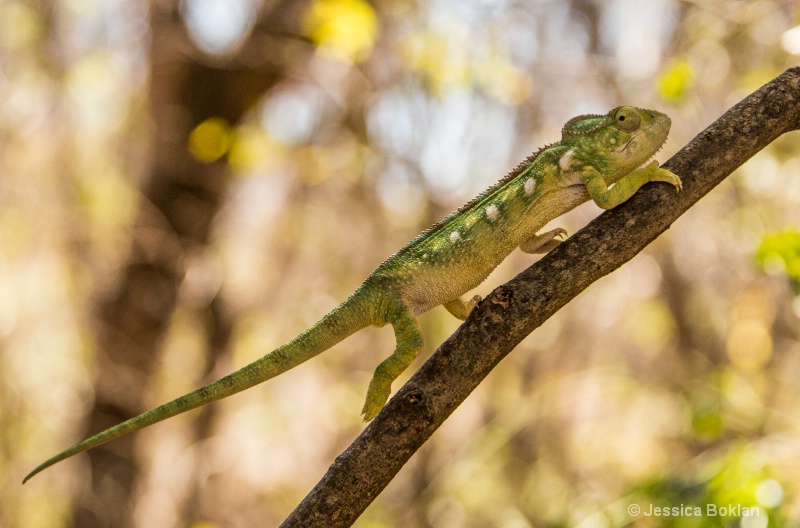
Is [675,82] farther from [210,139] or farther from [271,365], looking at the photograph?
[210,139]

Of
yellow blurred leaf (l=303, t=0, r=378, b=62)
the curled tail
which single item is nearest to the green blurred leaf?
the curled tail

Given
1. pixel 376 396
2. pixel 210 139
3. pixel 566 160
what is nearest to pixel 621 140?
pixel 566 160

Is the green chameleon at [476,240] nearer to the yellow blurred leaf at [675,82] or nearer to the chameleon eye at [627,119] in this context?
the chameleon eye at [627,119]

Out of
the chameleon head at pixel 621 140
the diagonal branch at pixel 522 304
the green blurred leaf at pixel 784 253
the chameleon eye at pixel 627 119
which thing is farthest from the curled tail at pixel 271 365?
the green blurred leaf at pixel 784 253

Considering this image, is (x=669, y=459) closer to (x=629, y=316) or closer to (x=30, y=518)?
(x=629, y=316)

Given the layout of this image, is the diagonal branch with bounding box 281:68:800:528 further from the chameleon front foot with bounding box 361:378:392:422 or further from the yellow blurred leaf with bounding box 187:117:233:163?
the yellow blurred leaf with bounding box 187:117:233:163
